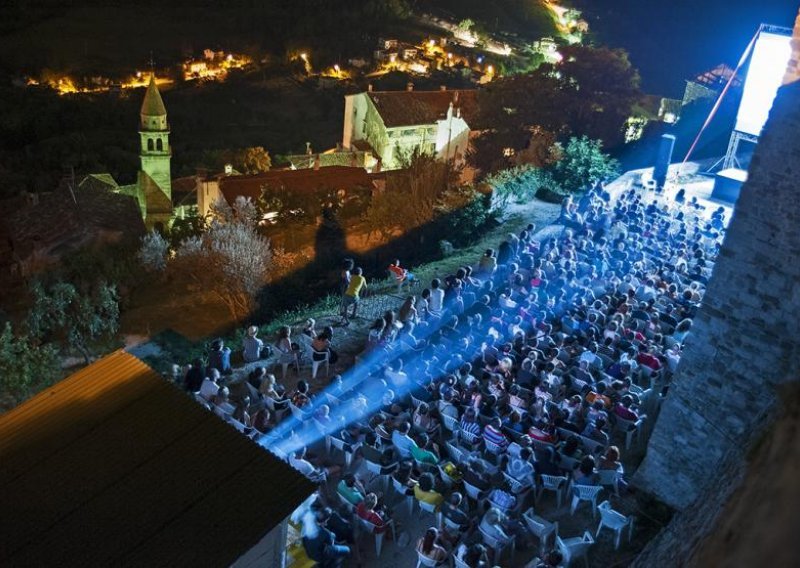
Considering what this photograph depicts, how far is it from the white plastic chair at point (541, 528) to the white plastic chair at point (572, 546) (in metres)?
0.23

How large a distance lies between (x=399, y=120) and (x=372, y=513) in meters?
36.1

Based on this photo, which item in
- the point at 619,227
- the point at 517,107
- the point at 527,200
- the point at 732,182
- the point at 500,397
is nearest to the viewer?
the point at 500,397

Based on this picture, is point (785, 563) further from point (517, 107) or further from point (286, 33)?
point (286, 33)

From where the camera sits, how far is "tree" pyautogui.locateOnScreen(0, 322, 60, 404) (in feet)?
42.2

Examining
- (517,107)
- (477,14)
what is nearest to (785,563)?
(517,107)

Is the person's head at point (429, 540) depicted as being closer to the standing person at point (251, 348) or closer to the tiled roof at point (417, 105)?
the standing person at point (251, 348)

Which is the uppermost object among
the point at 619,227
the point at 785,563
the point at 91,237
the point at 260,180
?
the point at 785,563

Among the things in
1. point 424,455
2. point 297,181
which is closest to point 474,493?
point 424,455

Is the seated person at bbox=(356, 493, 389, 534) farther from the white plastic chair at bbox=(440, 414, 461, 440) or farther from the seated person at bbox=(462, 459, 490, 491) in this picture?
the white plastic chair at bbox=(440, 414, 461, 440)

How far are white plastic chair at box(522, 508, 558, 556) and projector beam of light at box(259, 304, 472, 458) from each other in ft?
9.75

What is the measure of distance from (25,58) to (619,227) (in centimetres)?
6482

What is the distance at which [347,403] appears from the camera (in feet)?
35.4

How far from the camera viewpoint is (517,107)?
3044 cm

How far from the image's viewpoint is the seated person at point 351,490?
9.00m
